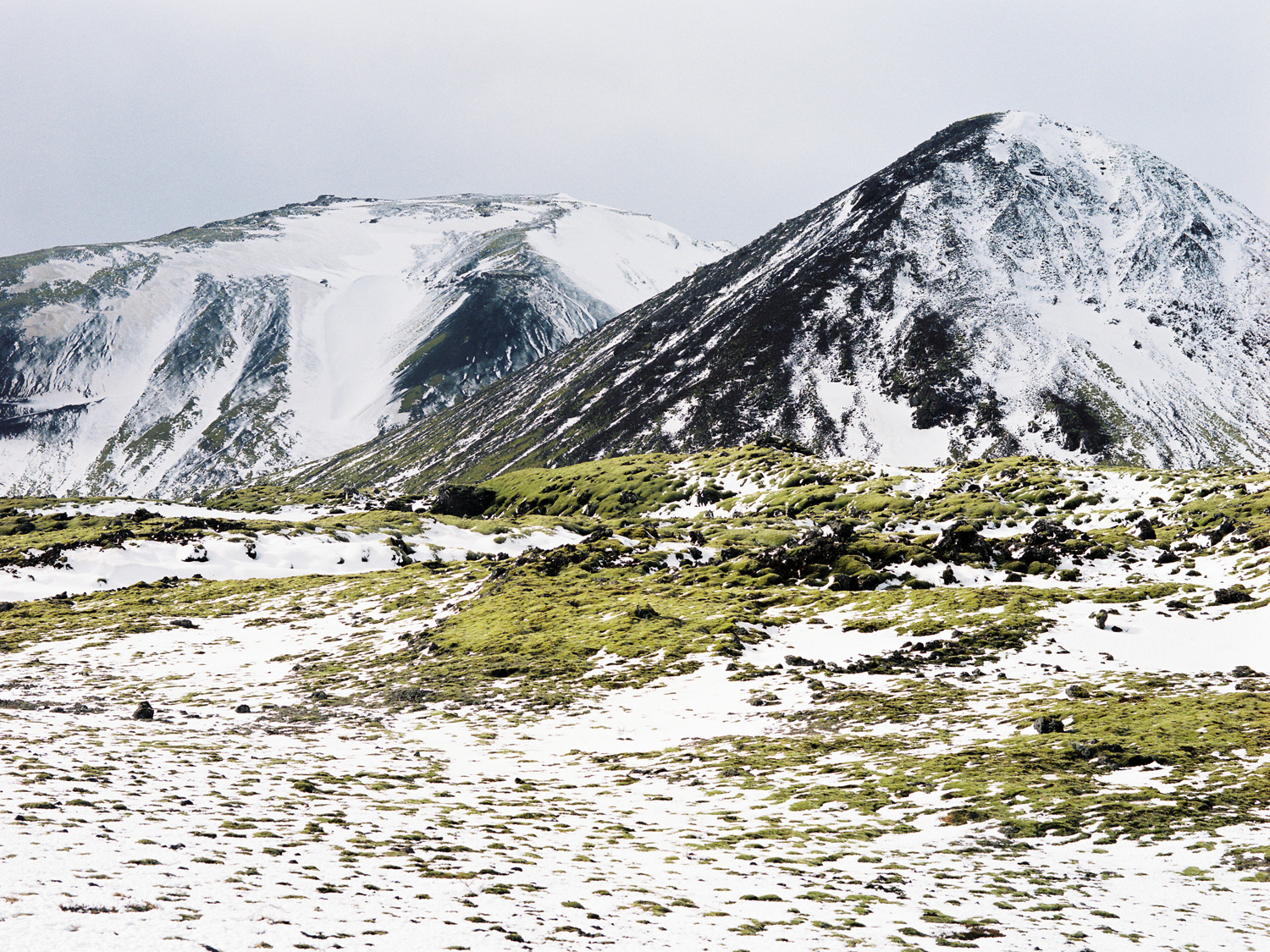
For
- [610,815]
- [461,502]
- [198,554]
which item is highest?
[461,502]

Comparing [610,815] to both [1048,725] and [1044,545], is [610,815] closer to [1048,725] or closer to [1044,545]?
[1048,725]

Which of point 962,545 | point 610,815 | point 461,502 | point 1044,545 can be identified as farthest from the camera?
point 461,502

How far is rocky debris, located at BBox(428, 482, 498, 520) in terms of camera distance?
117 metres

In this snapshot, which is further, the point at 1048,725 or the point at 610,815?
the point at 1048,725

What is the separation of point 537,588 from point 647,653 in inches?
647

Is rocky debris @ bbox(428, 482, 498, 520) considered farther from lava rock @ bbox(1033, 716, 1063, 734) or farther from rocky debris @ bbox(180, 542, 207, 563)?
lava rock @ bbox(1033, 716, 1063, 734)

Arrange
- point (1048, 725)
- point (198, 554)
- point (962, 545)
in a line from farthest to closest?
point (198, 554), point (962, 545), point (1048, 725)

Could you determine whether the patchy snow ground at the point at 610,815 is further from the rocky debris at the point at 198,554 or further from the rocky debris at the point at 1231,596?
the rocky debris at the point at 198,554

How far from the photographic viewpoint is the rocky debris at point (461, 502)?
11656 centimetres

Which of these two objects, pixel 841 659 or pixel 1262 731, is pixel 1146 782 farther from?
pixel 841 659

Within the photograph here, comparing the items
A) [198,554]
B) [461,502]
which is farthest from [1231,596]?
[461,502]

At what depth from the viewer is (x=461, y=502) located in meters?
117

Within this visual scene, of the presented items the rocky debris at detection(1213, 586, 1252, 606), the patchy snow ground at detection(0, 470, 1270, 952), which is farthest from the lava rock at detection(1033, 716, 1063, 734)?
the rocky debris at detection(1213, 586, 1252, 606)

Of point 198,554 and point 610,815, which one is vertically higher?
point 198,554
